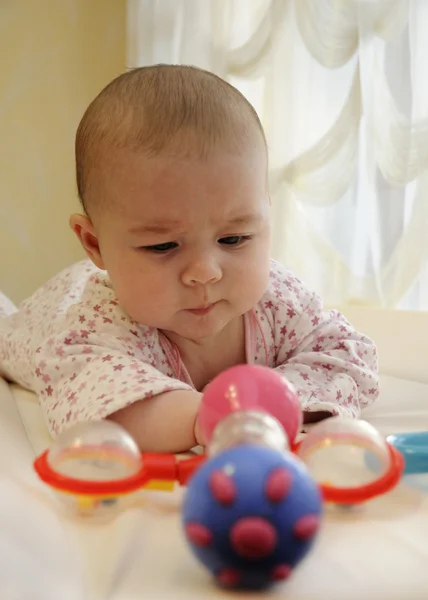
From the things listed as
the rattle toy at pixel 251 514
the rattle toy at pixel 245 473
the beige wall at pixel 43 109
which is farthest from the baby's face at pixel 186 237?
the beige wall at pixel 43 109

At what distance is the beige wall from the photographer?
2.13 meters

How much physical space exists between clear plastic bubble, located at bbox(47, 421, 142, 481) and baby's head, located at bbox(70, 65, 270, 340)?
10.8 inches

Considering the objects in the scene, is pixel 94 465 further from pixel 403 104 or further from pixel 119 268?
pixel 403 104

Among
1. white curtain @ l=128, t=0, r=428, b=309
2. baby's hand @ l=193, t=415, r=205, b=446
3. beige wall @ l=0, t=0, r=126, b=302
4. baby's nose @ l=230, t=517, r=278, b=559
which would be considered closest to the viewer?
baby's nose @ l=230, t=517, r=278, b=559

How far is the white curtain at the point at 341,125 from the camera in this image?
4.98 ft

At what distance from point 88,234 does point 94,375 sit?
0.67ft

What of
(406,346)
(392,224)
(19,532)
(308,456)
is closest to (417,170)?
(392,224)

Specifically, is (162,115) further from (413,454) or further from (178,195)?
(413,454)

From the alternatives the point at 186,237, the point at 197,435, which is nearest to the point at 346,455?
the point at 197,435

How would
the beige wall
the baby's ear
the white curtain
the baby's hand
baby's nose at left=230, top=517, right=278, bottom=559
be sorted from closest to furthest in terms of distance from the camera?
baby's nose at left=230, top=517, right=278, bottom=559
the baby's hand
the baby's ear
the white curtain
the beige wall

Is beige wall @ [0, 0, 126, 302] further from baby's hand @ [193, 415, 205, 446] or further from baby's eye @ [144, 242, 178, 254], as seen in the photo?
baby's hand @ [193, 415, 205, 446]

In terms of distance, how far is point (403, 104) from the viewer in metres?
1.53

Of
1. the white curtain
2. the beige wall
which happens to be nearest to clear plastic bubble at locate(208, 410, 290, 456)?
the white curtain

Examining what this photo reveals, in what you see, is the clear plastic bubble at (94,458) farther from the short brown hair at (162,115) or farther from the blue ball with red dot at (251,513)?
the short brown hair at (162,115)
